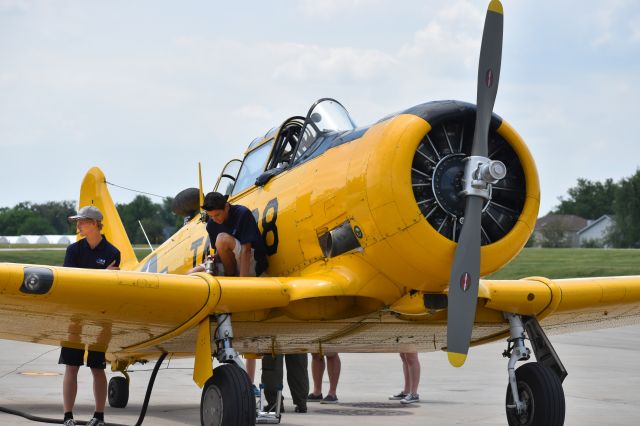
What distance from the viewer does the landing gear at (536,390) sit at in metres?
7.58

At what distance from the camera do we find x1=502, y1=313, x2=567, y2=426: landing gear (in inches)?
299

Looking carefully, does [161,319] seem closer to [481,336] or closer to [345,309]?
[345,309]

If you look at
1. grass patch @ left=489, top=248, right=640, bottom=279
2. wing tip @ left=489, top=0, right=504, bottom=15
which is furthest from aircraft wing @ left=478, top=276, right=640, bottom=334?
grass patch @ left=489, top=248, right=640, bottom=279

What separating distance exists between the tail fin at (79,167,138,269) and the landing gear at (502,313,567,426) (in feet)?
20.7

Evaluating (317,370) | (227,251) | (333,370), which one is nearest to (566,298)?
(227,251)

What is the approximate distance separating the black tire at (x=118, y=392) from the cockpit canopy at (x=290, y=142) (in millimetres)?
2600

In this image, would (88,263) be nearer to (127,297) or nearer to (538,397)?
(127,297)

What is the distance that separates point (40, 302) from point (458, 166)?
120 inches

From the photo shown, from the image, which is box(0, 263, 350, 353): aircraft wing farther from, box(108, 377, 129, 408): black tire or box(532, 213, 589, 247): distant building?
box(532, 213, 589, 247): distant building

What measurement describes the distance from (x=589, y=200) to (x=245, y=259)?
415 ft

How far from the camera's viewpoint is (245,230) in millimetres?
8266

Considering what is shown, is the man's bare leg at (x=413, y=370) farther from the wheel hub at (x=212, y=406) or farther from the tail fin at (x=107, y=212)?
the wheel hub at (x=212, y=406)

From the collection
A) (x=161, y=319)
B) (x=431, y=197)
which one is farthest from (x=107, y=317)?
(x=431, y=197)

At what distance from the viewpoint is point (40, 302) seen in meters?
7.06
